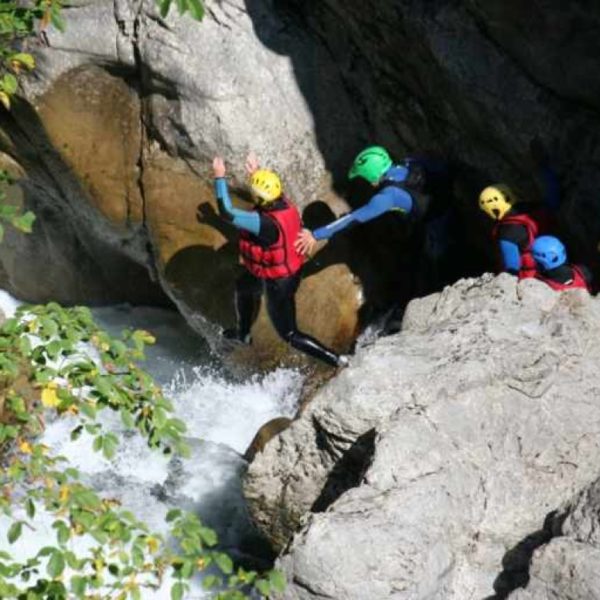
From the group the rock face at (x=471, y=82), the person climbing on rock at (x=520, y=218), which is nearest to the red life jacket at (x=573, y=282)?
the person climbing on rock at (x=520, y=218)

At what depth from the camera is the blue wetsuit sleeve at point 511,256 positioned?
30.1 feet

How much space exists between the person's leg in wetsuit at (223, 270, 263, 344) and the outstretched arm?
31.8 inches

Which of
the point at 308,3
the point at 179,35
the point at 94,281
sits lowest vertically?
the point at 94,281

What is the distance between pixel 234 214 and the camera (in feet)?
32.6

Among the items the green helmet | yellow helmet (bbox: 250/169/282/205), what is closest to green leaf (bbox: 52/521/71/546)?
yellow helmet (bbox: 250/169/282/205)

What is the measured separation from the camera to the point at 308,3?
11.0 metres

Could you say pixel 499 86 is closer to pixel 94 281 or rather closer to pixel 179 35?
pixel 179 35

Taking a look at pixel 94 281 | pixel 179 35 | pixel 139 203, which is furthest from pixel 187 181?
pixel 94 281

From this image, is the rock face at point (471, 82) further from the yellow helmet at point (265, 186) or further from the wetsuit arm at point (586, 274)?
the yellow helmet at point (265, 186)

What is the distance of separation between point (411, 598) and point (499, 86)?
5045 millimetres

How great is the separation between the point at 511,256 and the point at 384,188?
1450 millimetres

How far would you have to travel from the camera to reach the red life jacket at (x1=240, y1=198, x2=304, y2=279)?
10.0 metres

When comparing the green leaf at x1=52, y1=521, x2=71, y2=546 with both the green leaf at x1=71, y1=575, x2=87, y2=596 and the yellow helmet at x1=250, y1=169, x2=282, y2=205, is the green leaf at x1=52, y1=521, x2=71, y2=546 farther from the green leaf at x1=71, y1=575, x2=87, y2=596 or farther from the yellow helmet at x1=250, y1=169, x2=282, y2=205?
the yellow helmet at x1=250, y1=169, x2=282, y2=205

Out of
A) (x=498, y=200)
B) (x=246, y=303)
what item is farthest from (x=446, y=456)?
(x=246, y=303)
